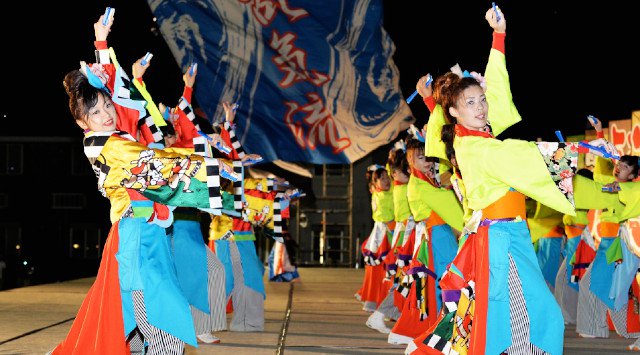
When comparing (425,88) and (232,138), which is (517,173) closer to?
(425,88)

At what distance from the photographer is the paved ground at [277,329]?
665 centimetres

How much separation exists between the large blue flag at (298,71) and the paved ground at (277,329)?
1871mm

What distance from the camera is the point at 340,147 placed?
10594 millimetres

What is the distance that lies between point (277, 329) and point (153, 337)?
3798 millimetres

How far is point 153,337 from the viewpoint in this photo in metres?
4.33

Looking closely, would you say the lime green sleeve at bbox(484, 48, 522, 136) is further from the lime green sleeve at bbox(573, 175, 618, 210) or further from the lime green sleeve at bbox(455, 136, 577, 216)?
the lime green sleeve at bbox(573, 175, 618, 210)

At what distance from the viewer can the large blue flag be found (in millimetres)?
10672

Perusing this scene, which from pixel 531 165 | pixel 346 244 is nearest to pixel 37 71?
pixel 531 165

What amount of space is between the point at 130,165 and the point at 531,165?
1.81 m

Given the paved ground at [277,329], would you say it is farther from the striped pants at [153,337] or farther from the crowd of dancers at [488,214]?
the striped pants at [153,337]

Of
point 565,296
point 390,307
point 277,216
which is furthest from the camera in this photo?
point 565,296

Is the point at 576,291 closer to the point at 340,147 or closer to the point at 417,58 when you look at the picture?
the point at 340,147

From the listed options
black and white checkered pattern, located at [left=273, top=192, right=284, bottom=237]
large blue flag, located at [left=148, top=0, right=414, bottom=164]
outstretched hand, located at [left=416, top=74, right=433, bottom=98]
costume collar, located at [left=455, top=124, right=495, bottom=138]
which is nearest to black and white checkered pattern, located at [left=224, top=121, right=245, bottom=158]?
black and white checkered pattern, located at [left=273, top=192, right=284, bottom=237]

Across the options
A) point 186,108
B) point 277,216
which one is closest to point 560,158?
point 186,108
